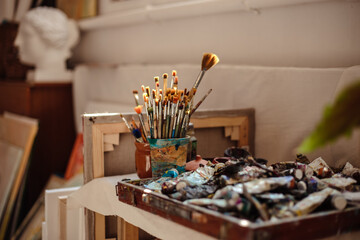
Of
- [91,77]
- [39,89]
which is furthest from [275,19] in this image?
[39,89]

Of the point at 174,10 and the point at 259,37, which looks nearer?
the point at 259,37

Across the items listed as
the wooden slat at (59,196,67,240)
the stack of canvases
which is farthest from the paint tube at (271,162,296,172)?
the stack of canvases

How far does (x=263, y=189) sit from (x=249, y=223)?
0.51 feet

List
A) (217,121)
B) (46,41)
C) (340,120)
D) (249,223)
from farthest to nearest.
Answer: (46,41) → (217,121) → (249,223) → (340,120)

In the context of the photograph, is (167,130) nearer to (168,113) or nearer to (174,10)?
(168,113)

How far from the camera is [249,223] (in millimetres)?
938

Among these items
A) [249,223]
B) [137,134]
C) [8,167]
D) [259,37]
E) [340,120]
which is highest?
[259,37]

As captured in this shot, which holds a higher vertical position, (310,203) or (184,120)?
(184,120)

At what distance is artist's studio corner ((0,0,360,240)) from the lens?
42.3 inches

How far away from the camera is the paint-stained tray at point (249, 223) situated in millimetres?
940

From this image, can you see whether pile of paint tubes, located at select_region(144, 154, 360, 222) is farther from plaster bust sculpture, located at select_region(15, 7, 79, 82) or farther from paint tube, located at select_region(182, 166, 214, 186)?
plaster bust sculpture, located at select_region(15, 7, 79, 82)

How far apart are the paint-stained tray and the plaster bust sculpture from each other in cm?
221

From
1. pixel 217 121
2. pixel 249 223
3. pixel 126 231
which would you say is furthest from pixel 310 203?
pixel 217 121

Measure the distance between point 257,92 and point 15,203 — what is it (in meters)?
1.76
